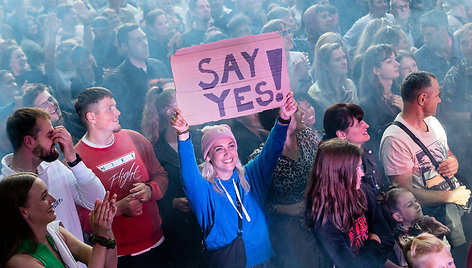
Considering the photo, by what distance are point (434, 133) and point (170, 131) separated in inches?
70.9

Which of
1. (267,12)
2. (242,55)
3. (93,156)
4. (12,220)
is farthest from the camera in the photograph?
(267,12)

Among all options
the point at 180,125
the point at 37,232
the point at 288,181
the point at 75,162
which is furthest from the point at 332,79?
the point at 37,232

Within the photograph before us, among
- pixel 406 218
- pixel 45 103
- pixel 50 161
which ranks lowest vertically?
pixel 406 218

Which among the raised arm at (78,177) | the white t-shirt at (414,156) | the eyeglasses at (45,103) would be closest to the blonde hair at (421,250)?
the white t-shirt at (414,156)

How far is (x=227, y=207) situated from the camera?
243 cm

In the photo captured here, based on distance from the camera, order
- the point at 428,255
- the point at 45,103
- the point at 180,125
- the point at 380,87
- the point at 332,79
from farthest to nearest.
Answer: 1. the point at 332,79
2. the point at 380,87
3. the point at 45,103
4. the point at 180,125
5. the point at 428,255

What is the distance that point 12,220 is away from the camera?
1847 mm

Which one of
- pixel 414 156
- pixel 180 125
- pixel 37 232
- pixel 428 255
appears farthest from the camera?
pixel 414 156

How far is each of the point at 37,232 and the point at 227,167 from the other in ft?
3.21

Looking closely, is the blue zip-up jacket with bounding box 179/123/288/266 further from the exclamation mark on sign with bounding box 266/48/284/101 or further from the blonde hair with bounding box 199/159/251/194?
the exclamation mark on sign with bounding box 266/48/284/101

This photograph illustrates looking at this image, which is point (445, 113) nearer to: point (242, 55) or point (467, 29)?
point (467, 29)

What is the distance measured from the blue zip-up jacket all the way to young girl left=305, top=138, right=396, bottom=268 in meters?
0.26

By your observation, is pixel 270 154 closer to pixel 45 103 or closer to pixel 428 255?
pixel 428 255

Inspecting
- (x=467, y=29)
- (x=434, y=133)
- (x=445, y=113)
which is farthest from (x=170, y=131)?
(x=467, y=29)
